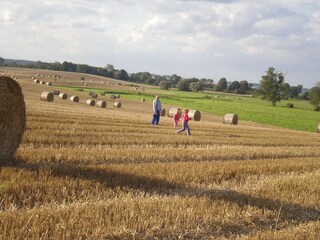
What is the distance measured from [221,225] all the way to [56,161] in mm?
4701

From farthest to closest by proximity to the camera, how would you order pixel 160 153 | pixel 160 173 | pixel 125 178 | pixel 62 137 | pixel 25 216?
pixel 62 137
pixel 160 153
pixel 160 173
pixel 125 178
pixel 25 216

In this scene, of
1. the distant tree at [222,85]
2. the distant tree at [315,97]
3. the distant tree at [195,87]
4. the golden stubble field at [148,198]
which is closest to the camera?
the golden stubble field at [148,198]

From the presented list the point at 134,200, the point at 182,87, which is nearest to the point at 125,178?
the point at 134,200

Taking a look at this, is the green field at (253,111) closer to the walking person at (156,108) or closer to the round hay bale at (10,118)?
the walking person at (156,108)

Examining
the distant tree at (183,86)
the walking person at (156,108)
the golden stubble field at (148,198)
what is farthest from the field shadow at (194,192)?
the distant tree at (183,86)

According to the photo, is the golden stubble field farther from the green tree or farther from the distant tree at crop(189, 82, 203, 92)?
the distant tree at crop(189, 82, 203, 92)

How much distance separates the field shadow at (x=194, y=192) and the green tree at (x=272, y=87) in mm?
87299

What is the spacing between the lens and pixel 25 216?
5.18 m

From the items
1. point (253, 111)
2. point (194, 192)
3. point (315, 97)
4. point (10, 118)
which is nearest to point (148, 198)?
point (194, 192)

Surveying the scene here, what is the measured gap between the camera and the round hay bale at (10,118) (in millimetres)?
9031

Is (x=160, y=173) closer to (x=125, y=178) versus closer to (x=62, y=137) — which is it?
(x=125, y=178)

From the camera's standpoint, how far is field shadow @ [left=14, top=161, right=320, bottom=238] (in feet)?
21.1

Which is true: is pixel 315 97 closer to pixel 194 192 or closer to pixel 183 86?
pixel 183 86

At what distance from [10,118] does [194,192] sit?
189 inches
